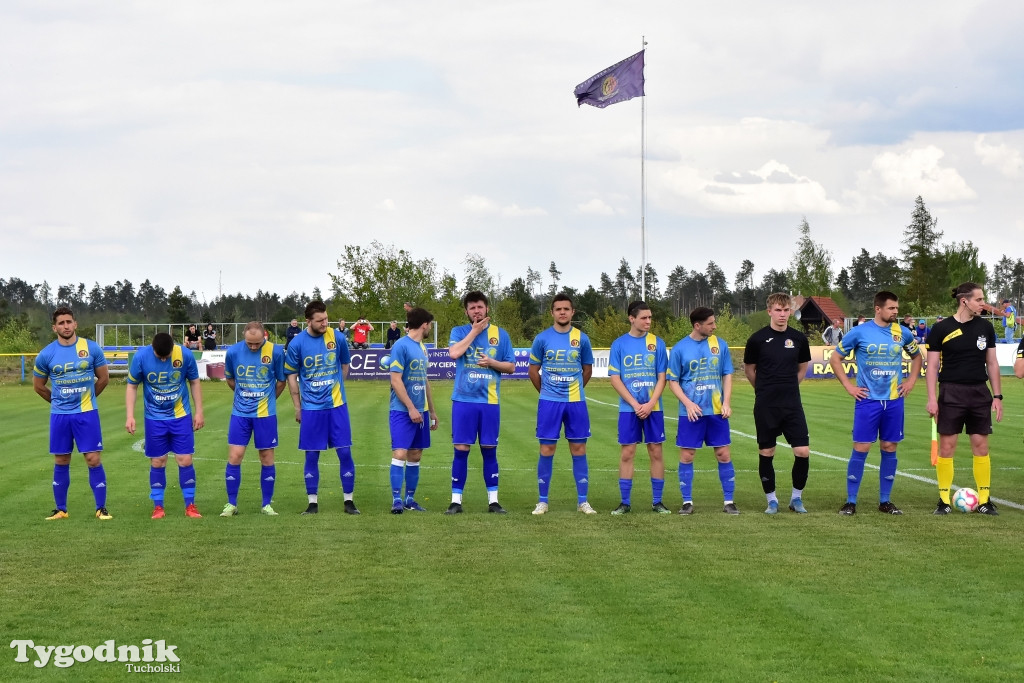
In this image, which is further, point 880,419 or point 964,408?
point 880,419

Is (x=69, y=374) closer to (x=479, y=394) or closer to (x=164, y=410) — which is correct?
(x=164, y=410)

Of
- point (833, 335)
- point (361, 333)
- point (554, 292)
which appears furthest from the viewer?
point (554, 292)

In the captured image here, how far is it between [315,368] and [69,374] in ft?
7.83

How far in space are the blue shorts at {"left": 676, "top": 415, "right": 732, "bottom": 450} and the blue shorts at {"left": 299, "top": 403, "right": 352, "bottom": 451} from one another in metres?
3.37

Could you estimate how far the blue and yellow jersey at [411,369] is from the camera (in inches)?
425

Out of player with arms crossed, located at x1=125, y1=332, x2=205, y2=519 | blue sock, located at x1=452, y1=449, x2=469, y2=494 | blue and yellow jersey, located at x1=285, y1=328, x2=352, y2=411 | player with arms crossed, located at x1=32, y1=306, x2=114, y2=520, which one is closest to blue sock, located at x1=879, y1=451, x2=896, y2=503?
Result: blue sock, located at x1=452, y1=449, x2=469, y2=494

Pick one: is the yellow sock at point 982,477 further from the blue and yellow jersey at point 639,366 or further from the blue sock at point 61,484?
the blue sock at point 61,484

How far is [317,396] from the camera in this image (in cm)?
1094

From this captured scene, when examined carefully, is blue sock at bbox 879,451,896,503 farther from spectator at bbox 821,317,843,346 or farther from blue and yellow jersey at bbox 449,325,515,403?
spectator at bbox 821,317,843,346

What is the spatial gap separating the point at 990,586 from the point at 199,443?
566 inches

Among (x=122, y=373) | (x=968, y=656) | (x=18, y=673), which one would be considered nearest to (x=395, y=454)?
(x=18, y=673)

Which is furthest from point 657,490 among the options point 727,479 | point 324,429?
point 324,429

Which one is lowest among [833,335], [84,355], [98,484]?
[98,484]

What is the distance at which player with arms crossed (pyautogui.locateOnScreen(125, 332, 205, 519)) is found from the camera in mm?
10742
